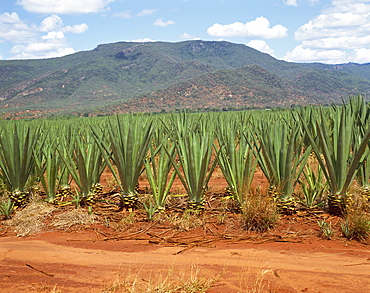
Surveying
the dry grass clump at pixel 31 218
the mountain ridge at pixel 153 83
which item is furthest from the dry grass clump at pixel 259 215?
the mountain ridge at pixel 153 83

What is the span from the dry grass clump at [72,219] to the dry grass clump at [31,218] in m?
0.16

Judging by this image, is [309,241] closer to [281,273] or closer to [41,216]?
[281,273]

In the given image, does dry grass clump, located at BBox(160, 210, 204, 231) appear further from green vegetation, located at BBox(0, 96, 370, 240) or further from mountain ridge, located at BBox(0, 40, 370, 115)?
mountain ridge, located at BBox(0, 40, 370, 115)

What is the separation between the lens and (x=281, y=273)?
8.41 feet

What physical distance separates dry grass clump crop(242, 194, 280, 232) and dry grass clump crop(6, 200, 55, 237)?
2071 mm

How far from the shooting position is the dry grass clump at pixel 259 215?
3.39 m

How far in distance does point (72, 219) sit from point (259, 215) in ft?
6.27

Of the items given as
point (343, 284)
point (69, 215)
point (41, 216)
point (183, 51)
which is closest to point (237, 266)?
point (343, 284)

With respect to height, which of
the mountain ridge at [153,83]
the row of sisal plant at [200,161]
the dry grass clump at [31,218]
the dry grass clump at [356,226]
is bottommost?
the dry grass clump at [31,218]

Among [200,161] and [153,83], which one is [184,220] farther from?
[153,83]

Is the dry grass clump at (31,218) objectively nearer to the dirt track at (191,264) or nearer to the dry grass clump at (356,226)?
the dirt track at (191,264)

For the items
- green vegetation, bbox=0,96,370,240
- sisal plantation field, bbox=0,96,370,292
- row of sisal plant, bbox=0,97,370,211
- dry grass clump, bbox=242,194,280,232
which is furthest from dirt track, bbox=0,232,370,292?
row of sisal plant, bbox=0,97,370,211

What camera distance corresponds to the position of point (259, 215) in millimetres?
3404

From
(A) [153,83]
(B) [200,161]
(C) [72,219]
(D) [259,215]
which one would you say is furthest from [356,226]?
(A) [153,83]
